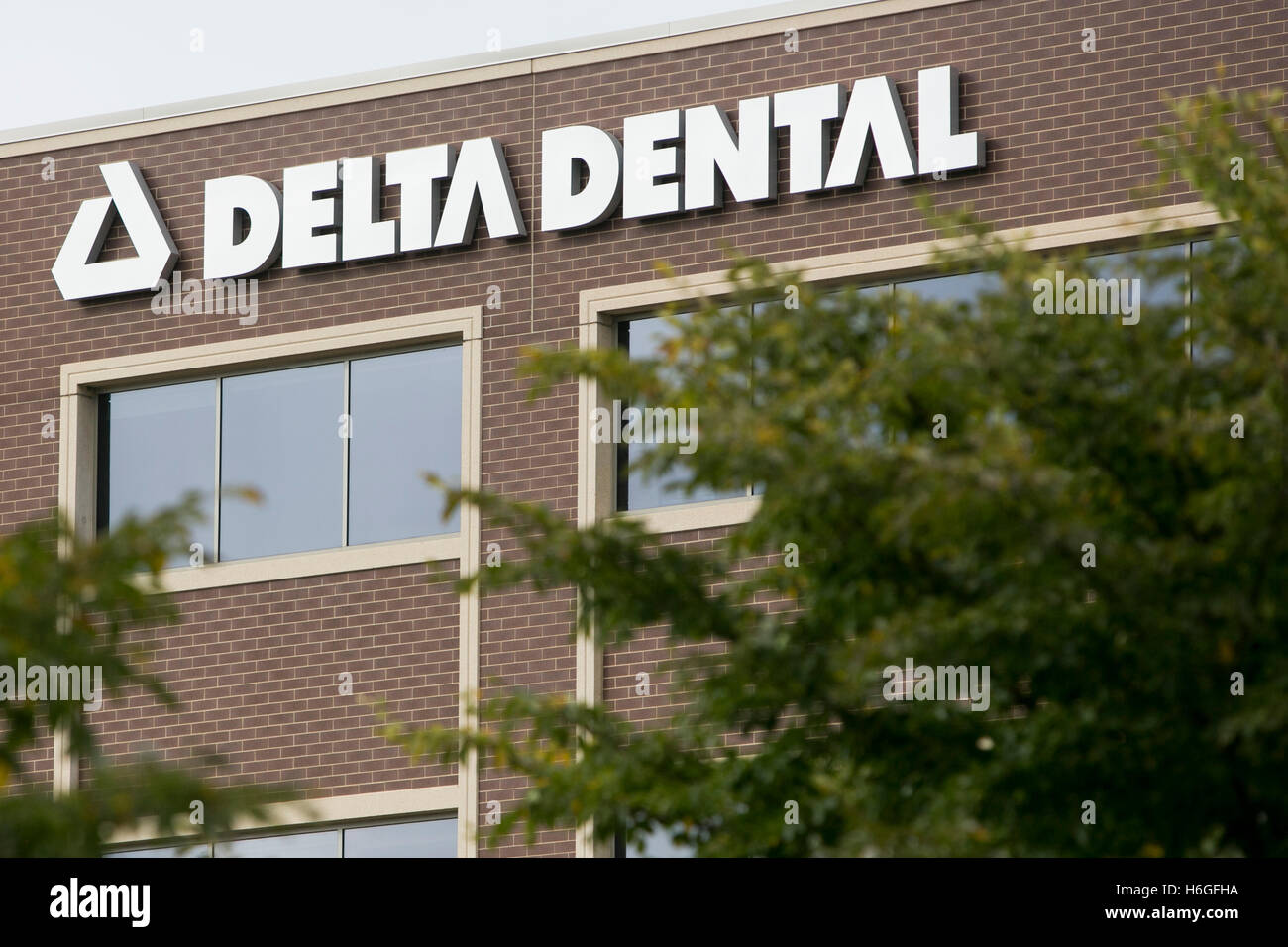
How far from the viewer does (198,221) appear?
21203 millimetres

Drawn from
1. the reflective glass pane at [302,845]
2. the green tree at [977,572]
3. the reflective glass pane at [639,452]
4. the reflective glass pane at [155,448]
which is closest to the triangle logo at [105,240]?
the reflective glass pane at [155,448]

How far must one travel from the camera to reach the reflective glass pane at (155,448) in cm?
2084

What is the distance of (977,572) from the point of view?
8562 millimetres

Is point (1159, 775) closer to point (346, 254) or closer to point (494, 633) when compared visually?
point (494, 633)

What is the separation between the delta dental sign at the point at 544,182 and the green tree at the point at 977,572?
892cm

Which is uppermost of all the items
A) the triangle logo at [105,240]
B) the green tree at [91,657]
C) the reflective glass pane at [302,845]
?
the triangle logo at [105,240]

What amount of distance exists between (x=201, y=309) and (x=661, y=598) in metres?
12.7

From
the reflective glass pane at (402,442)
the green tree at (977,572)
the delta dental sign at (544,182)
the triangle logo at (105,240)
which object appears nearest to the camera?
the green tree at (977,572)

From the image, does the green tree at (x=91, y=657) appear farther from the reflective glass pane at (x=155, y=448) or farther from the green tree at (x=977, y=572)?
the reflective glass pane at (x=155, y=448)

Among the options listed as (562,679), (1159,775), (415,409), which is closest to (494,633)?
(562,679)

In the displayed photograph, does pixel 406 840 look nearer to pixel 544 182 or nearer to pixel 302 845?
pixel 302 845

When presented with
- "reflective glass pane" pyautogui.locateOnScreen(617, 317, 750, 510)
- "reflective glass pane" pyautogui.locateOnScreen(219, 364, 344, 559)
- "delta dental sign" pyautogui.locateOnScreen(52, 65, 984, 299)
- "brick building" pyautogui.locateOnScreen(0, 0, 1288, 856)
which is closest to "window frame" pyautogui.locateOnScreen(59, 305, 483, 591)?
"brick building" pyautogui.locateOnScreen(0, 0, 1288, 856)

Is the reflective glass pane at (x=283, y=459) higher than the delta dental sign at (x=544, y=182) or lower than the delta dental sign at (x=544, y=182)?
lower

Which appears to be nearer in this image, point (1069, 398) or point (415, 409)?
point (1069, 398)
